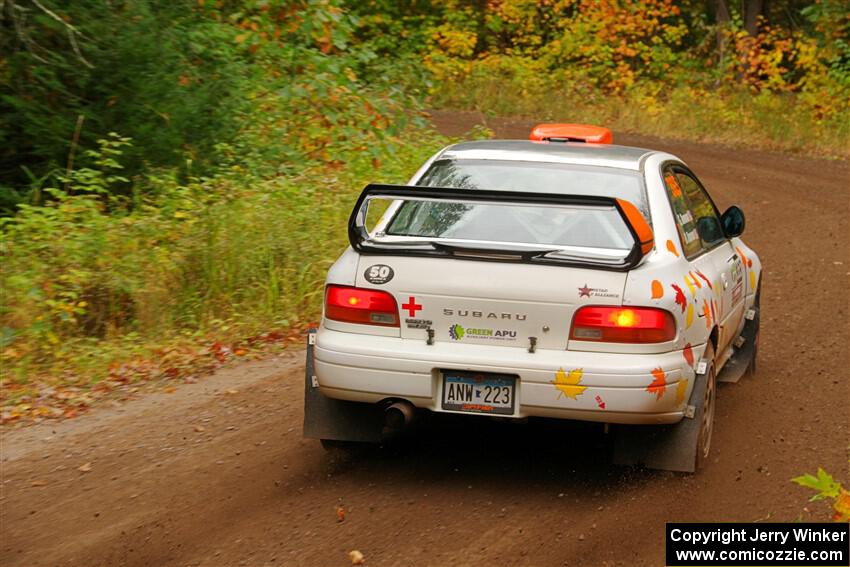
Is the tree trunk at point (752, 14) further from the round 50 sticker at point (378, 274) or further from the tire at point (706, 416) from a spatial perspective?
the round 50 sticker at point (378, 274)

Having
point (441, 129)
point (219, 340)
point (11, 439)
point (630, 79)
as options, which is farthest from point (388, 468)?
point (630, 79)

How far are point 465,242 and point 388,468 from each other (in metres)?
1.28

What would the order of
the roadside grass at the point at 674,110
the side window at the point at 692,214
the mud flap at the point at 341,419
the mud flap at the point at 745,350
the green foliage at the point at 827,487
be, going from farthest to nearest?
the roadside grass at the point at 674,110 → the mud flap at the point at 745,350 → the side window at the point at 692,214 → the mud flap at the point at 341,419 → the green foliage at the point at 827,487

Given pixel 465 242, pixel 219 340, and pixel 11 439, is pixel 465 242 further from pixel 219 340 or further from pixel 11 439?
pixel 219 340

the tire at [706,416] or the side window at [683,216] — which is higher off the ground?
the side window at [683,216]

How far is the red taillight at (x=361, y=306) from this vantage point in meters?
5.82

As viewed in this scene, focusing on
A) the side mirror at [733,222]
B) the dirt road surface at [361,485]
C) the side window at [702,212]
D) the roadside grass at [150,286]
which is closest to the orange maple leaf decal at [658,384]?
the dirt road surface at [361,485]

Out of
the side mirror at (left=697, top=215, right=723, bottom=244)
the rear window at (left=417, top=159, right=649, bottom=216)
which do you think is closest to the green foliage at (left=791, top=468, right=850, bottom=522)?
the rear window at (left=417, top=159, right=649, bottom=216)

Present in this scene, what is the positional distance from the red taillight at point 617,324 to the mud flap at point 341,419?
128cm

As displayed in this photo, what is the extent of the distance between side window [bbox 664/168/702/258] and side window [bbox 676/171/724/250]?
0.08m

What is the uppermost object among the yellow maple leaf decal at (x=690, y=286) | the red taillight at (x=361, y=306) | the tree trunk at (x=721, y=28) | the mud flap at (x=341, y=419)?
the tree trunk at (x=721, y=28)

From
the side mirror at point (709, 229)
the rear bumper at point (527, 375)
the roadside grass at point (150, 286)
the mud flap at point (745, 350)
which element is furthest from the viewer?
the roadside grass at point (150, 286)

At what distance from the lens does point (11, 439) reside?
715cm

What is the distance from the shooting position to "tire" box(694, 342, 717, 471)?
6.07 meters
